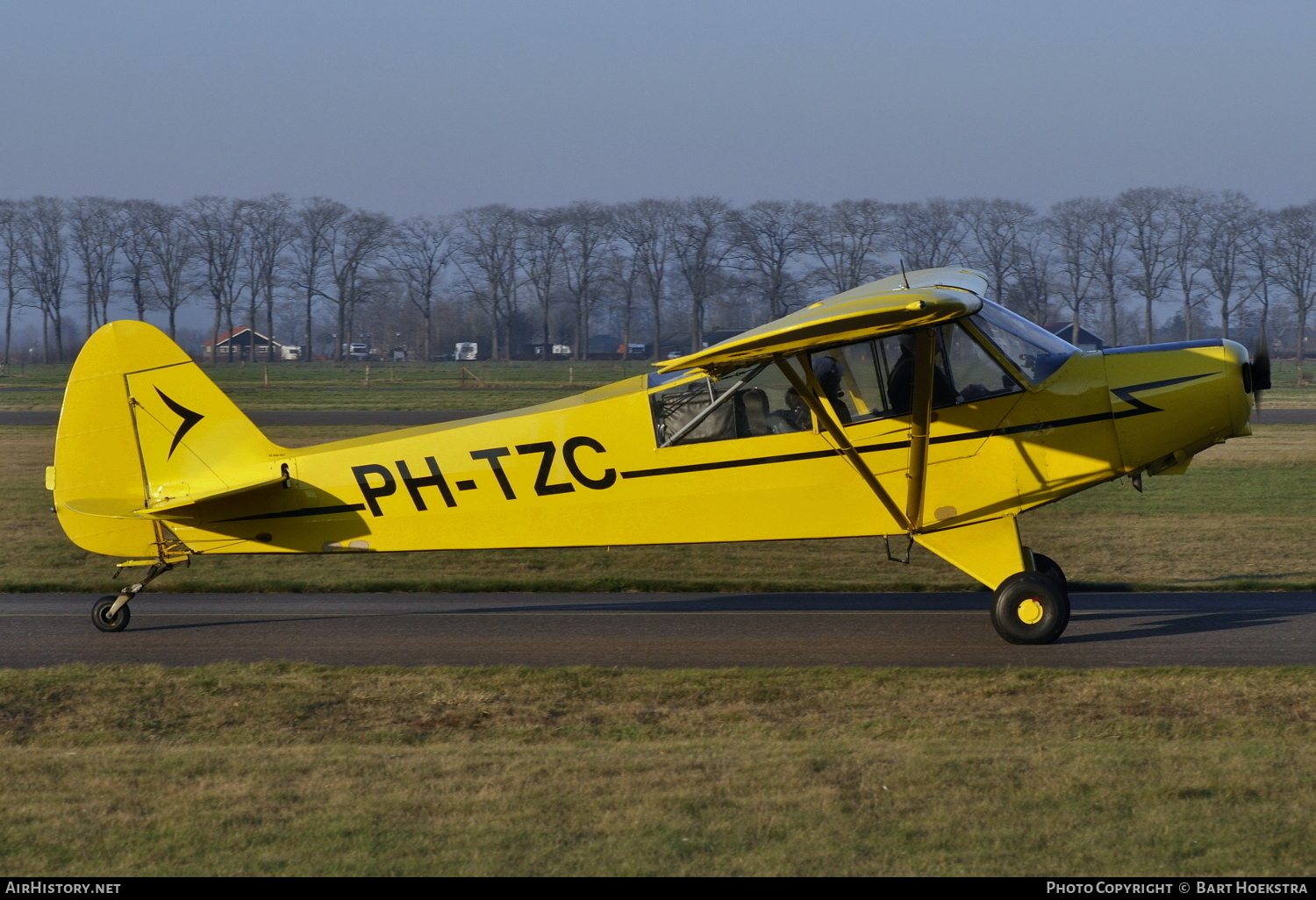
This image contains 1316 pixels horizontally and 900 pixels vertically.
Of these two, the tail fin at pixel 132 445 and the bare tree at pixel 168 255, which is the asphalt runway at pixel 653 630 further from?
the bare tree at pixel 168 255

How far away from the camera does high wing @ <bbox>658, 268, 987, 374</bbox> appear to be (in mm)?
7762

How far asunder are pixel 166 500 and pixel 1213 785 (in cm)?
837

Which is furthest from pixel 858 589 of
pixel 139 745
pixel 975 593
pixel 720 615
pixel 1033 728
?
pixel 139 745

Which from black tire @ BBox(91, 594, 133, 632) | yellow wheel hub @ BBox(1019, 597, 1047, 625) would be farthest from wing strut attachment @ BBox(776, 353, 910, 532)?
black tire @ BBox(91, 594, 133, 632)

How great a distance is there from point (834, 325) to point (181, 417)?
5.92 metres

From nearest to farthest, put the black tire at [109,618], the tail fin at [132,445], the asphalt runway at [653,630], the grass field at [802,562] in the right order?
the asphalt runway at [653,630] → the tail fin at [132,445] → the black tire at [109,618] → the grass field at [802,562]

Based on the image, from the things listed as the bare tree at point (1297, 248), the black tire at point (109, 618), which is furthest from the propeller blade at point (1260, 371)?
the bare tree at point (1297, 248)

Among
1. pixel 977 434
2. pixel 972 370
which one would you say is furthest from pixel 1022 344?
pixel 977 434

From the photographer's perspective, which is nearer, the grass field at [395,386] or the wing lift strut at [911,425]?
the wing lift strut at [911,425]

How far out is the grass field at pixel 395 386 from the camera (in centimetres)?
4000

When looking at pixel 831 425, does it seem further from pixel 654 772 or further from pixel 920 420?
pixel 654 772

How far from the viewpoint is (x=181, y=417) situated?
10273 millimetres

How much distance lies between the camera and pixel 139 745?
699 cm

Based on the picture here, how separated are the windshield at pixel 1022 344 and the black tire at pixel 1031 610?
1.60m
